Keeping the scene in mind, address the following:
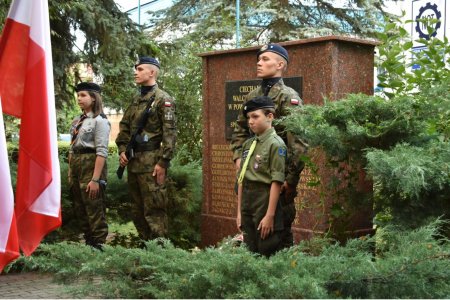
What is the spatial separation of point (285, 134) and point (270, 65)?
571mm

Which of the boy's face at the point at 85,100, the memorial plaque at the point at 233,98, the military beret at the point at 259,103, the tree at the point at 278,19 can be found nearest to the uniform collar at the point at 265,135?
the military beret at the point at 259,103

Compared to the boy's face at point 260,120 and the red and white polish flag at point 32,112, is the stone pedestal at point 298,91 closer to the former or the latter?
the boy's face at point 260,120

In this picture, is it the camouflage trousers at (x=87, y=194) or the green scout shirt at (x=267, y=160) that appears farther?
the camouflage trousers at (x=87, y=194)

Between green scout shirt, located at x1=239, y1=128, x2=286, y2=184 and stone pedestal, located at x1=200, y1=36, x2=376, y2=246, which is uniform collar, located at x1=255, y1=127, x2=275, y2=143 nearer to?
green scout shirt, located at x1=239, y1=128, x2=286, y2=184

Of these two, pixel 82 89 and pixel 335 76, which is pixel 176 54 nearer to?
pixel 82 89

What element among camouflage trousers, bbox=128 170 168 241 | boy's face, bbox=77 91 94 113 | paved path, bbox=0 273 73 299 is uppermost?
boy's face, bbox=77 91 94 113

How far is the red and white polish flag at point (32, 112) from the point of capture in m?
3.78

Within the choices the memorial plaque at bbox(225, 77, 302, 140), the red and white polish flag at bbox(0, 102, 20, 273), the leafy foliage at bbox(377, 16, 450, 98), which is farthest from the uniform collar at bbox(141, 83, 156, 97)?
the red and white polish flag at bbox(0, 102, 20, 273)

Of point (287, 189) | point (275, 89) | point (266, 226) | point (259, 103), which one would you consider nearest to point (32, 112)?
→ point (259, 103)

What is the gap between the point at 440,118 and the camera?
454 centimetres

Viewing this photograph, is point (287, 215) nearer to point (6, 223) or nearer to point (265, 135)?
point (265, 135)

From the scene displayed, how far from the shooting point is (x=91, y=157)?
6.77 meters

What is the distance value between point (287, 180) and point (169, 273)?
1.81 meters

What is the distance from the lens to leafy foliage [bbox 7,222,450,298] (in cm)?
306
